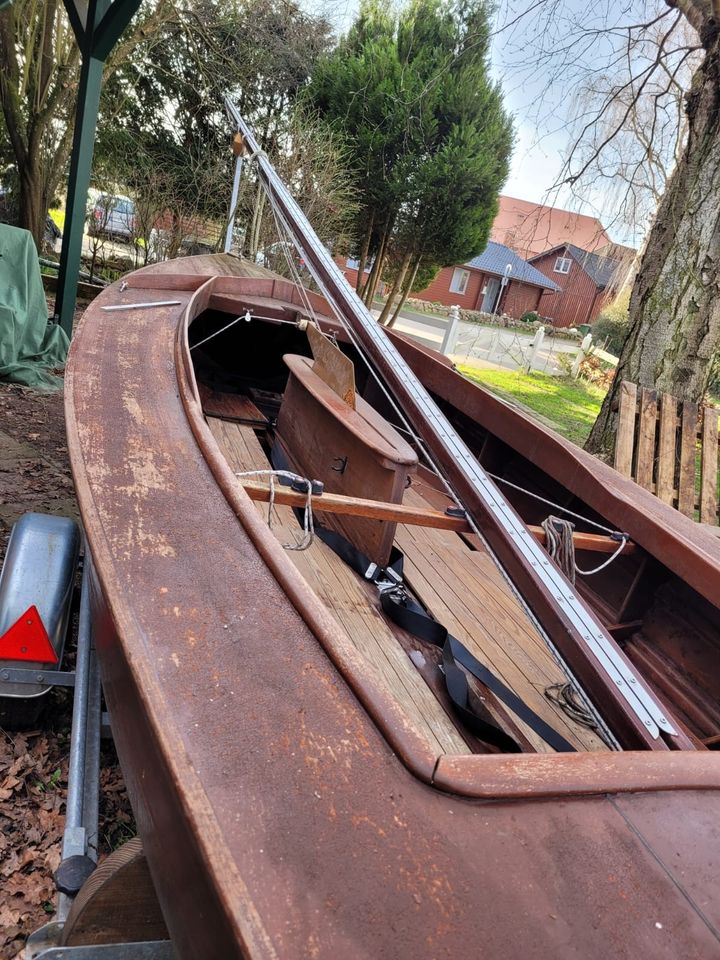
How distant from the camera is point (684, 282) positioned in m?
5.54

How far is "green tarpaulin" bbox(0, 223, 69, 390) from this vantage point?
5.13 meters

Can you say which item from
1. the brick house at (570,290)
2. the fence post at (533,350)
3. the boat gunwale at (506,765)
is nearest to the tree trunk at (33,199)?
the fence post at (533,350)

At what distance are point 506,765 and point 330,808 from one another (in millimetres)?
253

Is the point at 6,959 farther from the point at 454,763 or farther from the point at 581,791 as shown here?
the point at 581,791

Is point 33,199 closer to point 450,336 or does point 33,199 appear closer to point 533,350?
point 450,336

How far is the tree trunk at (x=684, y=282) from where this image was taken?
5.43 meters

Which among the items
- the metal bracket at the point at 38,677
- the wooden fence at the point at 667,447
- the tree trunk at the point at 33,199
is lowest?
the metal bracket at the point at 38,677

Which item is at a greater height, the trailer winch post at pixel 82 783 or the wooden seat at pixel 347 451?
the wooden seat at pixel 347 451

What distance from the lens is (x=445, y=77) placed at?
38.2 feet

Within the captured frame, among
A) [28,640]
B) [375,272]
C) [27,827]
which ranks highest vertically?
[375,272]

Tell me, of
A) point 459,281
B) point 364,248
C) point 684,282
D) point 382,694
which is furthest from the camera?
point 459,281

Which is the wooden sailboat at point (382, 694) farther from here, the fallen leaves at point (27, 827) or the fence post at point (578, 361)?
the fence post at point (578, 361)

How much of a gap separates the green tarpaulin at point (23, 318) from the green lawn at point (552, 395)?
622 cm

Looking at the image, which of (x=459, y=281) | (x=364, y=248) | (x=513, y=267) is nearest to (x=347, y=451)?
(x=364, y=248)
